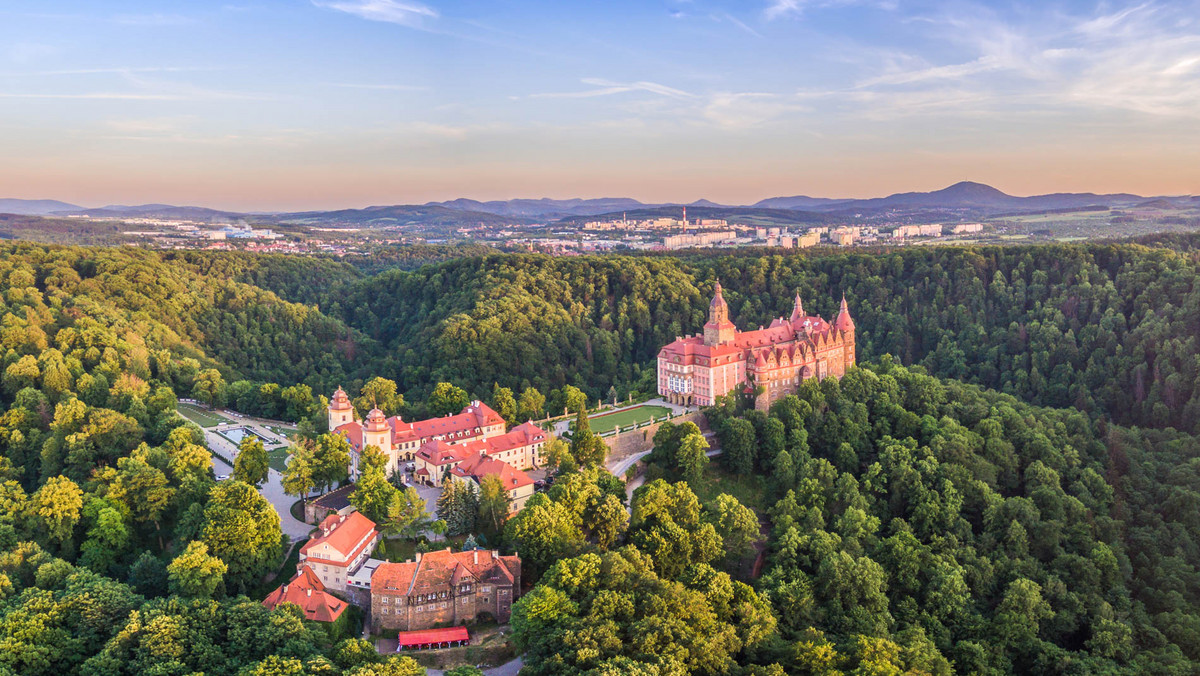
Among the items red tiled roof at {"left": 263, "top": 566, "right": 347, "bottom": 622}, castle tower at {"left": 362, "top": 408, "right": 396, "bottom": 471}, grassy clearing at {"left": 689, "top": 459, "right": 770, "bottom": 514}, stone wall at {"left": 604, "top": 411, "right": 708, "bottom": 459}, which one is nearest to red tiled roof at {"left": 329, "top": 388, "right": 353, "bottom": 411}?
castle tower at {"left": 362, "top": 408, "right": 396, "bottom": 471}

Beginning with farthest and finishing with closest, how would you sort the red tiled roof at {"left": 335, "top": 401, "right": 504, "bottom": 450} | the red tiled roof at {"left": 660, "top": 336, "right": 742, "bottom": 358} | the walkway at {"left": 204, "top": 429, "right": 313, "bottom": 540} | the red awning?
the red tiled roof at {"left": 660, "top": 336, "right": 742, "bottom": 358} → the red tiled roof at {"left": 335, "top": 401, "right": 504, "bottom": 450} → the walkway at {"left": 204, "top": 429, "right": 313, "bottom": 540} → the red awning

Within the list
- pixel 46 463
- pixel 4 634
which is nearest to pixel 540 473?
pixel 4 634

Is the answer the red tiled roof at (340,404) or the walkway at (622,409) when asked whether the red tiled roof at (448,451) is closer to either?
the walkway at (622,409)

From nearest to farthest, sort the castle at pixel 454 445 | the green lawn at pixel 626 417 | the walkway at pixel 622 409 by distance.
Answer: the castle at pixel 454 445, the green lawn at pixel 626 417, the walkway at pixel 622 409

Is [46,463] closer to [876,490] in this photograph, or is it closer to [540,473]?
[540,473]

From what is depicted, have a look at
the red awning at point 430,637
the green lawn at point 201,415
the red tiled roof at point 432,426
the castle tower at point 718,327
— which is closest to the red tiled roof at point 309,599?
the red awning at point 430,637

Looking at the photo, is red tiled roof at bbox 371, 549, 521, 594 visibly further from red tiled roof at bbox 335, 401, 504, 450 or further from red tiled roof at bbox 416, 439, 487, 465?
red tiled roof at bbox 335, 401, 504, 450
